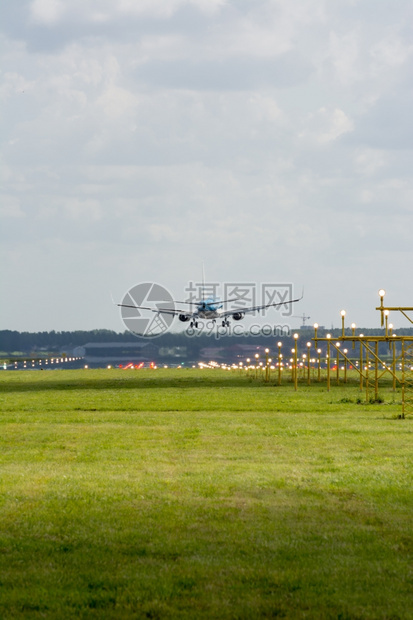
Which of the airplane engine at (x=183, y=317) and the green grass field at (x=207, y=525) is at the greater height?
the airplane engine at (x=183, y=317)

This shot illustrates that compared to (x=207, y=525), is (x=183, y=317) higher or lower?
higher

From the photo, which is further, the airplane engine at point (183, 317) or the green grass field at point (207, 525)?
the airplane engine at point (183, 317)

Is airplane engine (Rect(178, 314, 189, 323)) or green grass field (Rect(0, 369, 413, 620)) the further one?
airplane engine (Rect(178, 314, 189, 323))

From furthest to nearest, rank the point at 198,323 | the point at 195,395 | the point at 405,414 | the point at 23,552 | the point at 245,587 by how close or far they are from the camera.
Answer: the point at 198,323 → the point at 195,395 → the point at 405,414 → the point at 23,552 → the point at 245,587

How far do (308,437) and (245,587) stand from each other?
62.6ft

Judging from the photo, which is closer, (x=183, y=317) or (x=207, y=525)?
(x=207, y=525)

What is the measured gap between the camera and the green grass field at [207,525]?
33.8 ft

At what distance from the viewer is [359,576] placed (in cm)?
1123

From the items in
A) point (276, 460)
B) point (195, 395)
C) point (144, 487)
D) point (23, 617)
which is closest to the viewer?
point (23, 617)

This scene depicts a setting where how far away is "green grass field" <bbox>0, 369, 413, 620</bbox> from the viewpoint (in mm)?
10297

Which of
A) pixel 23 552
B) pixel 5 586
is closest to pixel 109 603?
pixel 5 586

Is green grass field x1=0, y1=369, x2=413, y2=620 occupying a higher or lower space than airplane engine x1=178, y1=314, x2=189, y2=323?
lower

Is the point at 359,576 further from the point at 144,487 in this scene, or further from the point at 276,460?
the point at 276,460

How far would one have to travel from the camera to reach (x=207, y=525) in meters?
14.3
